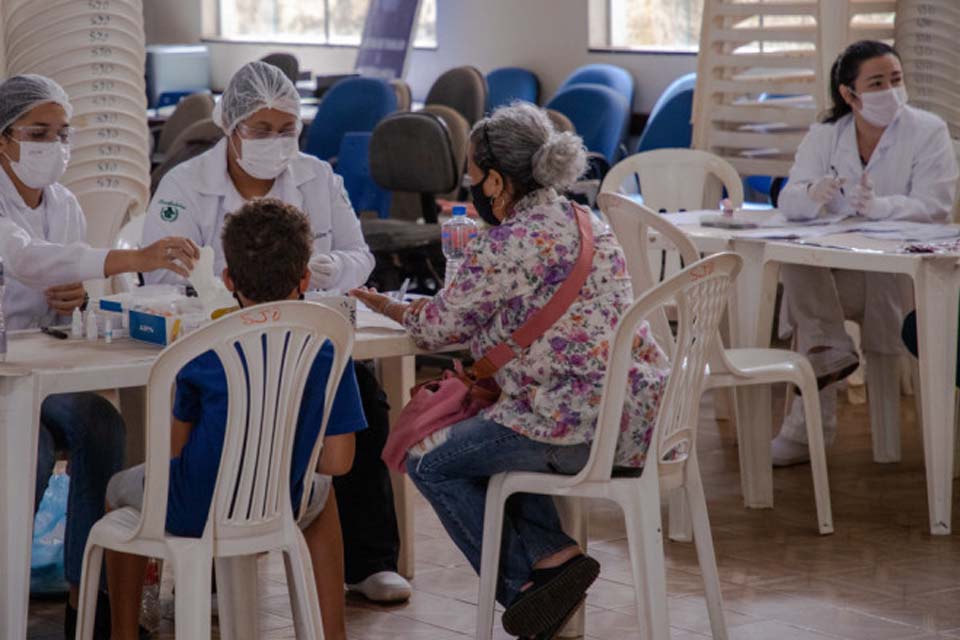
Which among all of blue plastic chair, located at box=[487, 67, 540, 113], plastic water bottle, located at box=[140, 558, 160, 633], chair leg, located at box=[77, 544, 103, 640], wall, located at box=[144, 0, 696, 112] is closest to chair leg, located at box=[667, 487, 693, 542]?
plastic water bottle, located at box=[140, 558, 160, 633]

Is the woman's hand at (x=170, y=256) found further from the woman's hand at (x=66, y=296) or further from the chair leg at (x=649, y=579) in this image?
the chair leg at (x=649, y=579)

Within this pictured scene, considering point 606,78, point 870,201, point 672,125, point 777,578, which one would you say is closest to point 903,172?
point 870,201

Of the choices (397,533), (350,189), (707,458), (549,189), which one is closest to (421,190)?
(350,189)

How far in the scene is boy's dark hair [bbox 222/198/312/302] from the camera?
10.2 feet

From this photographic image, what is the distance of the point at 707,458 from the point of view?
5461 mm

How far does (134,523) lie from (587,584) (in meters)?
0.94

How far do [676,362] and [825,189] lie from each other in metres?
2.03

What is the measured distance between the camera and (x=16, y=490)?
10.5 ft

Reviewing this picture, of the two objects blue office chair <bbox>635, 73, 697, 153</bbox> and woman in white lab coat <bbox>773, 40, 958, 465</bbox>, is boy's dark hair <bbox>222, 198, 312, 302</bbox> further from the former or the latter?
blue office chair <bbox>635, 73, 697, 153</bbox>

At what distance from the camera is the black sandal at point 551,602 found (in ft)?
11.2

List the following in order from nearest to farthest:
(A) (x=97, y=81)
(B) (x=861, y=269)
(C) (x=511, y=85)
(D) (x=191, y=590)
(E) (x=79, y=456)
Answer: (D) (x=191, y=590), (E) (x=79, y=456), (B) (x=861, y=269), (A) (x=97, y=81), (C) (x=511, y=85)

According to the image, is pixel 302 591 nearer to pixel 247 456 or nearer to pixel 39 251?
pixel 247 456

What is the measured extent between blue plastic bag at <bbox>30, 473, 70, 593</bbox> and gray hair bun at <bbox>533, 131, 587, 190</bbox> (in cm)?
142

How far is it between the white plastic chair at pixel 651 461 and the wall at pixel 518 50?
23.6 feet
